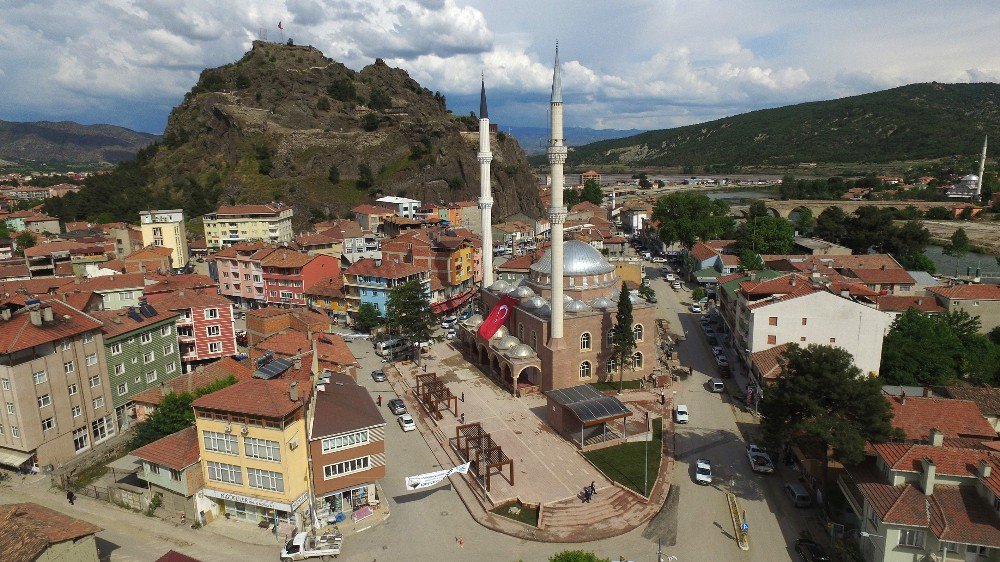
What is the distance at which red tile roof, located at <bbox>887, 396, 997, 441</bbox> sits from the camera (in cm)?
2459

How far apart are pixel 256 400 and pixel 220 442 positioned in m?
2.29

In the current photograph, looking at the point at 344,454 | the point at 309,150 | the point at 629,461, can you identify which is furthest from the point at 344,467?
the point at 309,150

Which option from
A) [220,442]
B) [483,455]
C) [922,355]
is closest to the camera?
[220,442]

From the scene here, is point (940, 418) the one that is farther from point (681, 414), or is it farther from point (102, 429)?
point (102, 429)

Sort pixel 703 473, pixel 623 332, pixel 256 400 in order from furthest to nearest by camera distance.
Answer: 1. pixel 623 332
2. pixel 703 473
3. pixel 256 400

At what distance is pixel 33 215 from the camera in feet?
286

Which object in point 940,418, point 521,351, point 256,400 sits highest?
point 256,400

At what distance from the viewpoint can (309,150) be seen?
10644 cm

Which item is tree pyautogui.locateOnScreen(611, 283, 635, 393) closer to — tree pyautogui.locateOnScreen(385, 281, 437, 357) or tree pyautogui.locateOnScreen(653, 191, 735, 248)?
tree pyautogui.locateOnScreen(385, 281, 437, 357)

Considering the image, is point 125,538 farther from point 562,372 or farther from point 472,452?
point 562,372

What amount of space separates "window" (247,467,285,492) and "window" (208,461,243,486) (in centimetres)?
46

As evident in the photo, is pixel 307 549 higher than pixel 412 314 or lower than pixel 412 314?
lower

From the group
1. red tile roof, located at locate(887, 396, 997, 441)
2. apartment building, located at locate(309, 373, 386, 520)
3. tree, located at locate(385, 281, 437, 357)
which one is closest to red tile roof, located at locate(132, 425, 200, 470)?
apartment building, located at locate(309, 373, 386, 520)

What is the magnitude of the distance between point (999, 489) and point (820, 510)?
7.12m
